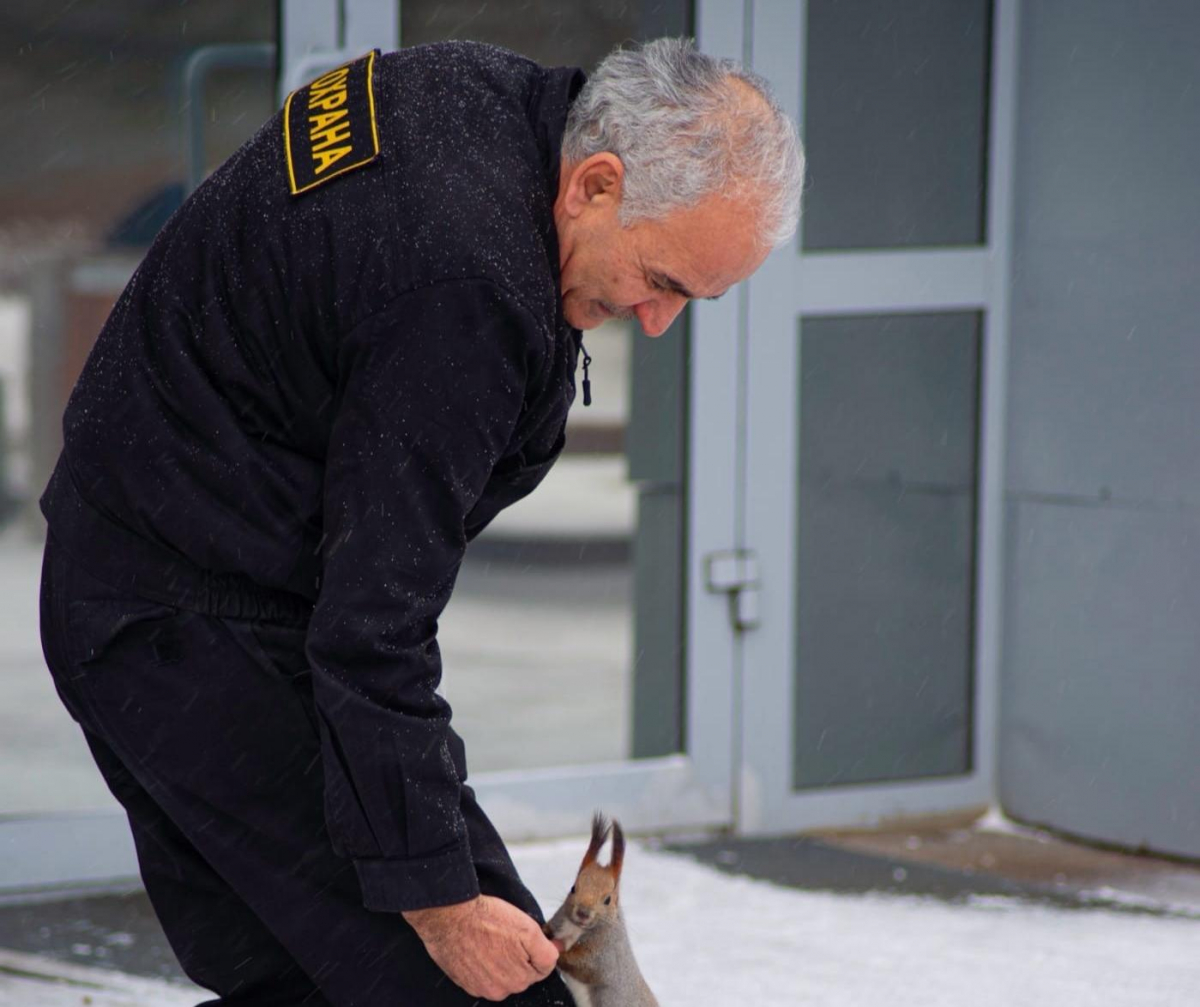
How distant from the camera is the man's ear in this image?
2256 millimetres

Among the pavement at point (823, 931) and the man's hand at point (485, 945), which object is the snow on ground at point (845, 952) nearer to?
the pavement at point (823, 931)

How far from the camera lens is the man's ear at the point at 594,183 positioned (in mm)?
2256

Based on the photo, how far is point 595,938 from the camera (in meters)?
2.60

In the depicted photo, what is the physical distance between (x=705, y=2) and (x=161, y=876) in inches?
132

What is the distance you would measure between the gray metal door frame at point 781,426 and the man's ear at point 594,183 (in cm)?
286

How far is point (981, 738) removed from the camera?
225 inches

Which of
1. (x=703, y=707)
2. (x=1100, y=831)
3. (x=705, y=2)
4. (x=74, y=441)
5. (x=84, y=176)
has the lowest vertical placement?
(x=1100, y=831)

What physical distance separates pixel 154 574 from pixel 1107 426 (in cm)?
369

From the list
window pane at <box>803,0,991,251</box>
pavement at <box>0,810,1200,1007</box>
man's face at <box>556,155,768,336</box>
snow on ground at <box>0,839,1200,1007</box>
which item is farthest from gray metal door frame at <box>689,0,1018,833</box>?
man's face at <box>556,155,768,336</box>

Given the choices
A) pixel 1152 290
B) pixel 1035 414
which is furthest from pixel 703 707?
pixel 1152 290

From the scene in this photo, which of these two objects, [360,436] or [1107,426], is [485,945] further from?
[1107,426]

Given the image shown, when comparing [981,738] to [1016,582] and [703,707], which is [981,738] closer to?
[1016,582]

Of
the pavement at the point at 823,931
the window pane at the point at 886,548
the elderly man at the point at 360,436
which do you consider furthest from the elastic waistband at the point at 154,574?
the window pane at the point at 886,548

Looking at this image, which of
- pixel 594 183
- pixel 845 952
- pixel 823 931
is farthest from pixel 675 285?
pixel 823 931
